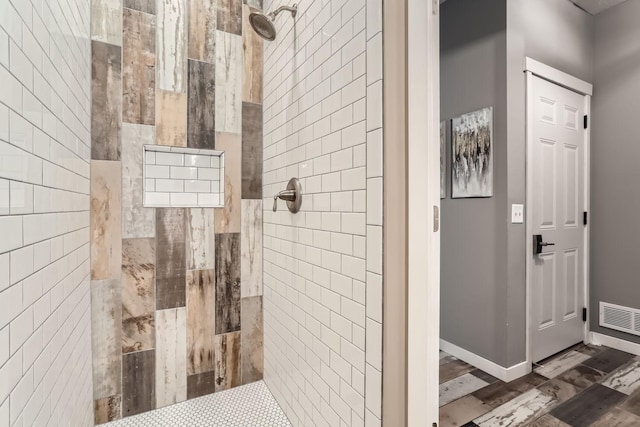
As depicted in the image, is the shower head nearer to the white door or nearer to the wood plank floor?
the white door

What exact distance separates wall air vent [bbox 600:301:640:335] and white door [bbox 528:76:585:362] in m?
0.17

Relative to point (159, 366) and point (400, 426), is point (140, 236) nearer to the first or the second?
point (159, 366)

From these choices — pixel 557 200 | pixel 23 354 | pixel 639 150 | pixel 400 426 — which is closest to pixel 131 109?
pixel 23 354

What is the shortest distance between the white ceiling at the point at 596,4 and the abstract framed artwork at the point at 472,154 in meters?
1.46

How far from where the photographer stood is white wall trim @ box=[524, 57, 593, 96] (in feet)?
7.42

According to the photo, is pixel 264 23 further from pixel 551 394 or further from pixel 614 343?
pixel 614 343

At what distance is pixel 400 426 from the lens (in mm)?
962

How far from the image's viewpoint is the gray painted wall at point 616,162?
2.57m

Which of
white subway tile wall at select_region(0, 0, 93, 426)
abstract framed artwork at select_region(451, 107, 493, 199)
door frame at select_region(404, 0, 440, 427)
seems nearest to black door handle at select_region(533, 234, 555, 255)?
abstract framed artwork at select_region(451, 107, 493, 199)

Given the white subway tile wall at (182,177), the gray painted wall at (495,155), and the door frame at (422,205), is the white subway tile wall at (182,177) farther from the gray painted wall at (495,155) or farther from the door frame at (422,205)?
the gray painted wall at (495,155)

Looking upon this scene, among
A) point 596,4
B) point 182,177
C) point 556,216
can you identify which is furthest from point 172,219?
point 596,4

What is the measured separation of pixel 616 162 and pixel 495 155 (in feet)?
4.31

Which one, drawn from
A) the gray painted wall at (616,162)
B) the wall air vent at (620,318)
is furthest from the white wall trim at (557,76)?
the wall air vent at (620,318)

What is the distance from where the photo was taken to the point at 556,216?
252cm
